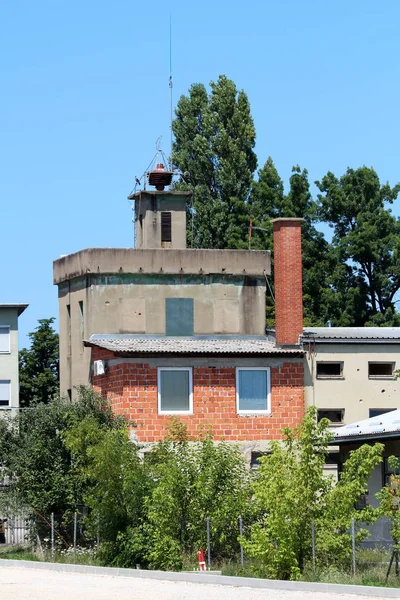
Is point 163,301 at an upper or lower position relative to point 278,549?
upper

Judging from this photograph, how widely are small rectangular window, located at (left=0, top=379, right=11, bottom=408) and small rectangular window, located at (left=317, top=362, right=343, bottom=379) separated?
22836mm

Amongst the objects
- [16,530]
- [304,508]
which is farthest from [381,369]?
[304,508]

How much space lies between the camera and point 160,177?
56.2 metres

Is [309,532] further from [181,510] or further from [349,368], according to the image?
[349,368]

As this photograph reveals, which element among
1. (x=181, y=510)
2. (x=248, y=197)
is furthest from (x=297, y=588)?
(x=248, y=197)

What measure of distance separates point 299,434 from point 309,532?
234 centimetres

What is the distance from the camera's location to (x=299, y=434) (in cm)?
3297

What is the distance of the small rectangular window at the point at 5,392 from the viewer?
67669mm

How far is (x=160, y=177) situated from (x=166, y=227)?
222cm

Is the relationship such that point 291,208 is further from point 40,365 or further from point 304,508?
point 304,508

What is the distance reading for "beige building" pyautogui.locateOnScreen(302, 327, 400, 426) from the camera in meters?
48.9

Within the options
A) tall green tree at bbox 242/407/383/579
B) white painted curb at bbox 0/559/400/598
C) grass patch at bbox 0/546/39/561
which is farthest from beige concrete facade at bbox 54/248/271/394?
tall green tree at bbox 242/407/383/579

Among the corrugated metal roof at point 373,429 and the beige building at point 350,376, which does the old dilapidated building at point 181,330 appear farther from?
the corrugated metal roof at point 373,429

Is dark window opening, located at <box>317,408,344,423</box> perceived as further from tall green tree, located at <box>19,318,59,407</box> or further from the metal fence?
tall green tree, located at <box>19,318,59,407</box>
